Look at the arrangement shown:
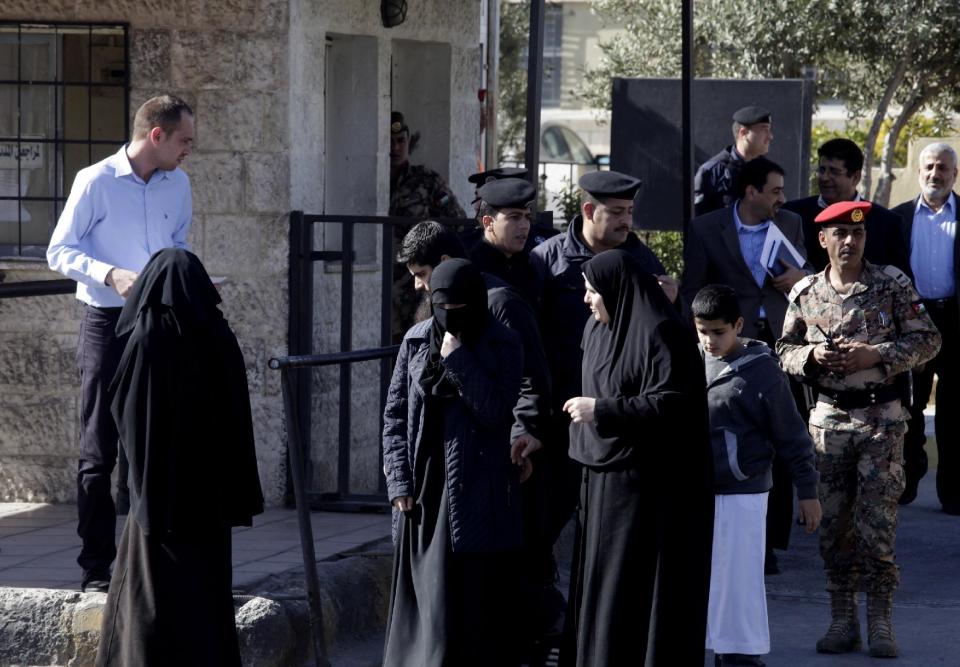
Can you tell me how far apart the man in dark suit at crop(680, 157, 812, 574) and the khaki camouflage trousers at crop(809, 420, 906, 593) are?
49.0 inches

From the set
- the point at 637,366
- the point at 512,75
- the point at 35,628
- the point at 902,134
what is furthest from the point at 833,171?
the point at 512,75

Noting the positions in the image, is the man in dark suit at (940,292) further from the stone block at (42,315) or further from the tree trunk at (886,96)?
the tree trunk at (886,96)

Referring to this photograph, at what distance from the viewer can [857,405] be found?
6.34m

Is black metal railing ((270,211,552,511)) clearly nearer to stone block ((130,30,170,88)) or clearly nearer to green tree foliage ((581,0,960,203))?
stone block ((130,30,170,88))

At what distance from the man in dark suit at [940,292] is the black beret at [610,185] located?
3.14 metres

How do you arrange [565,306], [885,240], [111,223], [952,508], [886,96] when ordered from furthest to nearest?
[886,96]
[952,508]
[885,240]
[565,306]
[111,223]

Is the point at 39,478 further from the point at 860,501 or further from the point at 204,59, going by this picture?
the point at 860,501

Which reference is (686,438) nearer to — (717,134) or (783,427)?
(783,427)

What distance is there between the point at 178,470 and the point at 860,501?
8.60 ft

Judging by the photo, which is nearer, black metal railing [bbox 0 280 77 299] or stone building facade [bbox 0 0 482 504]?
black metal railing [bbox 0 280 77 299]

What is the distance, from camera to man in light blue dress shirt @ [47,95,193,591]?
607cm

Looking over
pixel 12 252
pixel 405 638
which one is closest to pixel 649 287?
pixel 405 638

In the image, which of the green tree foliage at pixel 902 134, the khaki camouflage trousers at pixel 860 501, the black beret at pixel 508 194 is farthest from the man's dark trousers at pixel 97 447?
the green tree foliage at pixel 902 134

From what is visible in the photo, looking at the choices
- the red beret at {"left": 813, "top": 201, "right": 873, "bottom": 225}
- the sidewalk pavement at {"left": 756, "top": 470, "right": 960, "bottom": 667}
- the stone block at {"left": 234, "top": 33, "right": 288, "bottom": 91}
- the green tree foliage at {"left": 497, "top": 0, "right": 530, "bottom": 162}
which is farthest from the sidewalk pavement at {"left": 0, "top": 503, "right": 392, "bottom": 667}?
the green tree foliage at {"left": 497, "top": 0, "right": 530, "bottom": 162}
